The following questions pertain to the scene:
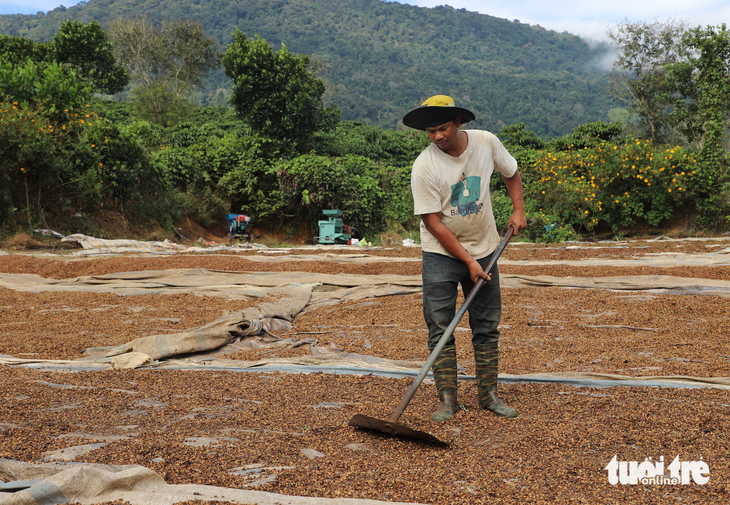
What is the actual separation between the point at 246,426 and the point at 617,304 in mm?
3775

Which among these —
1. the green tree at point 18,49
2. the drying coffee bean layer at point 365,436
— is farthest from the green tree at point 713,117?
the green tree at point 18,49

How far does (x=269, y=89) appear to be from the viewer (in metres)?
18.9

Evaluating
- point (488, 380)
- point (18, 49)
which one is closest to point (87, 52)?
point (18, 49)

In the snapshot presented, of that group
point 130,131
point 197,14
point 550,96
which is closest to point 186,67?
point 130,131

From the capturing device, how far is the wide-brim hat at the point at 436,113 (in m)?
2.42

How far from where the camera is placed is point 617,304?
16.2 ft

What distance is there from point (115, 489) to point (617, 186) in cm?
1427

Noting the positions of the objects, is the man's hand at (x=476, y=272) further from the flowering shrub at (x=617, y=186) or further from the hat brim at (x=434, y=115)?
the flowering shrub at (x=617, y=186)

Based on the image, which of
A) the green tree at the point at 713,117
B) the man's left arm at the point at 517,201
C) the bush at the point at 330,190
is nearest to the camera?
the man's left arm at the point at 517,201

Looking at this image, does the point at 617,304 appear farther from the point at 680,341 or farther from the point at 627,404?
the point at 627,404

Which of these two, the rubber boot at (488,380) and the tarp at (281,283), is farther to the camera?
the tarp at (281,283)

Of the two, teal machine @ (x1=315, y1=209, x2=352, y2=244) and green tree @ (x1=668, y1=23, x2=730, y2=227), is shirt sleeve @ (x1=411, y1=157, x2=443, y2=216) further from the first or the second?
green tree @ (x1=668, y1=23, x2=730, y2=227)

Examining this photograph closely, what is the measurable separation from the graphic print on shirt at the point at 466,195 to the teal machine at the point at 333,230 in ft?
37.5

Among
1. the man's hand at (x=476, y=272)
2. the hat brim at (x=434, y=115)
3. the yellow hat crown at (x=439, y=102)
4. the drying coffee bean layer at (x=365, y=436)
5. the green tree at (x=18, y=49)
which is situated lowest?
the drying coffee bean layer at (x=365, y=436)
